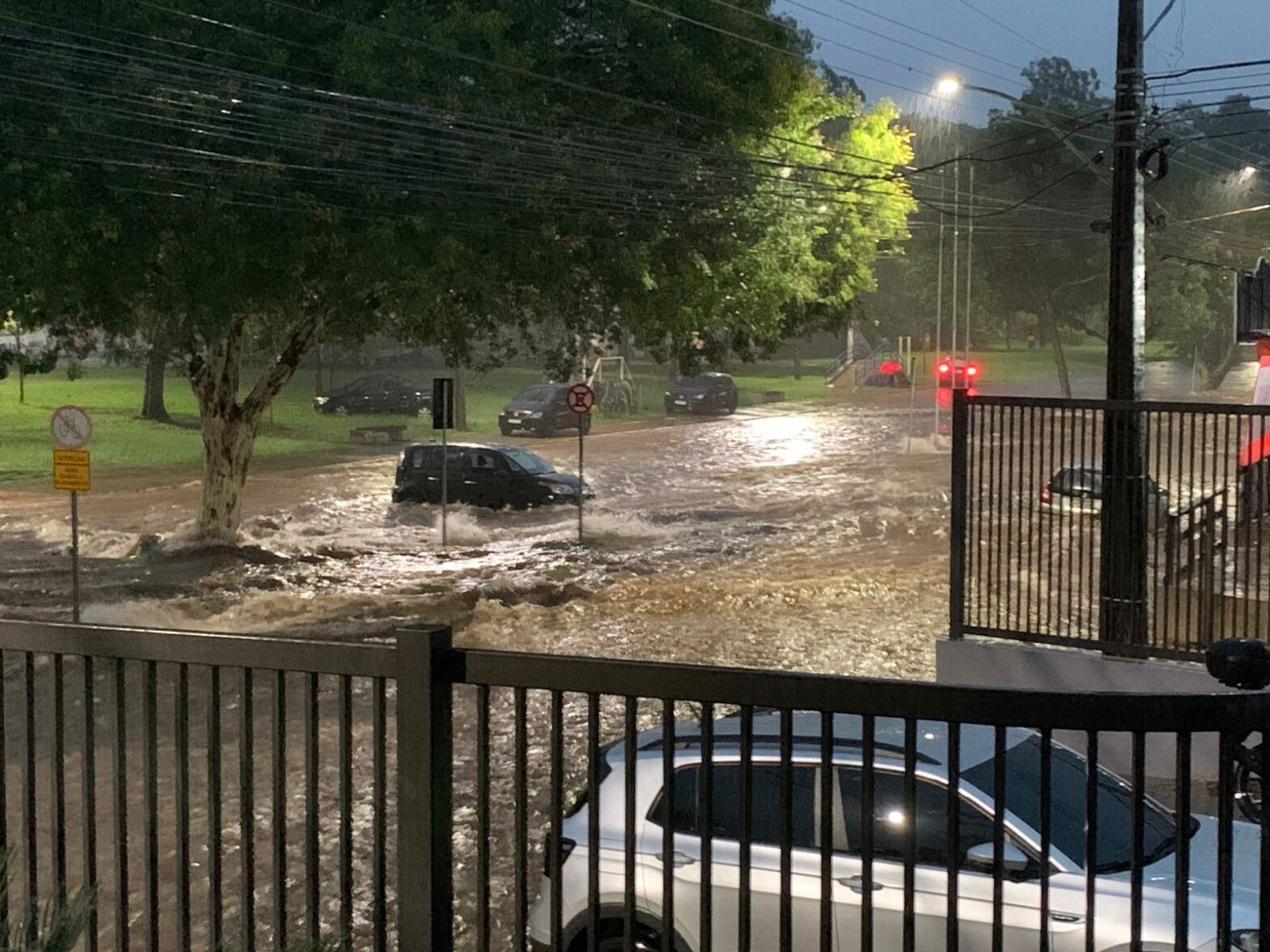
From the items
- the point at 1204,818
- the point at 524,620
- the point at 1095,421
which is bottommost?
the point at 524,620

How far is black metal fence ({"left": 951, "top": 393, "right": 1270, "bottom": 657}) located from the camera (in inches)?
382

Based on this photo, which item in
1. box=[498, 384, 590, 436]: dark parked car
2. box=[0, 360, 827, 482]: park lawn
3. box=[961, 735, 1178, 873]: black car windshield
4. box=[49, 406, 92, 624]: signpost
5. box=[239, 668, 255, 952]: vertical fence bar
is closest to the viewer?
box=[239, 668, 255, 952]: vertical fence bar

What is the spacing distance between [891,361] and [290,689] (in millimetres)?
63371

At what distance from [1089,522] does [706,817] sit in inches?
334

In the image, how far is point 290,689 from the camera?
49.6 feet

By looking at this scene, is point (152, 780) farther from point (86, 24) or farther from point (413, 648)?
point (86, 24)

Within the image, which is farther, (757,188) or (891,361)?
(891,361)

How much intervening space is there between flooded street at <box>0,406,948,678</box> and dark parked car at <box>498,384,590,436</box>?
10356 mm

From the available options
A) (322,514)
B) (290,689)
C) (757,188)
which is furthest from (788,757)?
(322,514)

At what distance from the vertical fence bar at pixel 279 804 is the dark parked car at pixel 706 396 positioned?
59.7 meters

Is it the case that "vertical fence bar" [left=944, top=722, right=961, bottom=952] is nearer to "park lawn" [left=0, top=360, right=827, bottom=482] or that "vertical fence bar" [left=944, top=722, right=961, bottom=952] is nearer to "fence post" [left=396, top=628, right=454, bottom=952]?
"fence post" [left=396, top=628, right=454, bottom=952]

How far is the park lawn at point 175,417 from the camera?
46688 millimetres

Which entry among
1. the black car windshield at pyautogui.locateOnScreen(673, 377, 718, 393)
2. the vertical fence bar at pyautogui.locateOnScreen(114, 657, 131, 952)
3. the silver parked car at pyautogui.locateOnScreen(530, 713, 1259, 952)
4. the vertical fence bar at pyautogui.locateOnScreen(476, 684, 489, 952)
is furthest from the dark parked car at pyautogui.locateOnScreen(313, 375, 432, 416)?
the vertical fence bar at pyautogui.locateOnScreen(476, 684, 489, 952)

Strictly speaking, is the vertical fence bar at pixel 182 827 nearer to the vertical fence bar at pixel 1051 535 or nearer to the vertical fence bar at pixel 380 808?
the vertical fence bar at pixel 380 808
